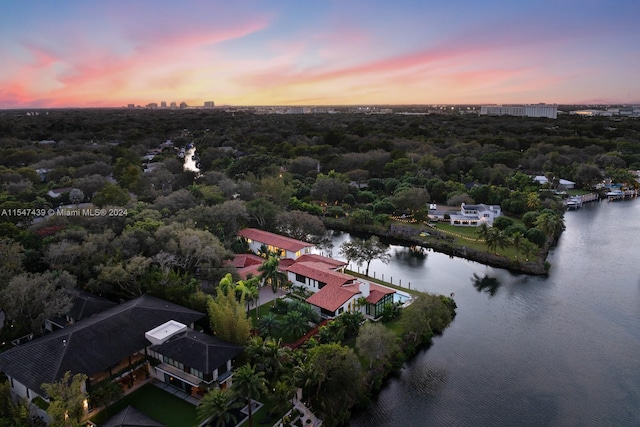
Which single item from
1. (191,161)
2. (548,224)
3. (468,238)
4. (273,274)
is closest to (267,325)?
(273,274)

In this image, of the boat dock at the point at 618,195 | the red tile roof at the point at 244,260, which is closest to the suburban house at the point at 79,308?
the red tile roof at the point at 244,260

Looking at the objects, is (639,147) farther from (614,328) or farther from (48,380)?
(48,380)

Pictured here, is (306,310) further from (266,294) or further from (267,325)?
(266,294)

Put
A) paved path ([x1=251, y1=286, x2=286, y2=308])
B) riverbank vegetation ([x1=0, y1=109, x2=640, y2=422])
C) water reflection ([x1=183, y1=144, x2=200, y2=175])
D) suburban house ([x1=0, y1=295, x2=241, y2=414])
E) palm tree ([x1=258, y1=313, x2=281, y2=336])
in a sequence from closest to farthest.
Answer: suburban house ([x1=0, y1=295, x2=241, y2=414]) → palm tree ([x1=258, y1=313, x2=281, y2=336]) → riverbank vegetation ([x1=0, y1=109, x2=640, y2=422]) → paved path ([x1=251, y1=286, x2=286, y2=308]) → water reflection ([x1=183, y1=144, x2=200, y2=175])

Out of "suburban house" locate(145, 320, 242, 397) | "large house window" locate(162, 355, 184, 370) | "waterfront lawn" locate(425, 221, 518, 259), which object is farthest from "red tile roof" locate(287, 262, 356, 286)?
"waterfront lawn" locate(425, 221, 518, 259)

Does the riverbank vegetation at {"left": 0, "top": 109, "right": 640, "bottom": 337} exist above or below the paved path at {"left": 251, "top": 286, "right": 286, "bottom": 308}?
above

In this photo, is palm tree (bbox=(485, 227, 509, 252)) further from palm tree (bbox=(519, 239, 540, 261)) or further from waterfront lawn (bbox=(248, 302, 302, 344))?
waterfront lawn (bbox=(248, 302, 302, 344))
